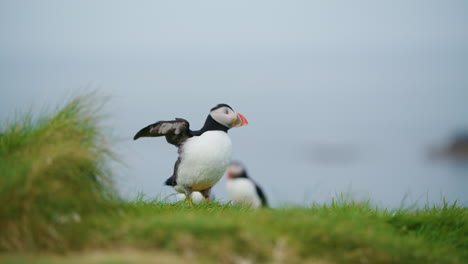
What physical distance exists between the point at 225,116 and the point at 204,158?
1.94 ft

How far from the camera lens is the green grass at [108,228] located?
12.5 feet

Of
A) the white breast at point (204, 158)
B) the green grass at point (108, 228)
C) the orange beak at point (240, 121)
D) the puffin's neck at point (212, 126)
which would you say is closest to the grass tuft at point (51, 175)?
the green grass at point (108, 228)

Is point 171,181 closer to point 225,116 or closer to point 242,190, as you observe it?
point 225,116

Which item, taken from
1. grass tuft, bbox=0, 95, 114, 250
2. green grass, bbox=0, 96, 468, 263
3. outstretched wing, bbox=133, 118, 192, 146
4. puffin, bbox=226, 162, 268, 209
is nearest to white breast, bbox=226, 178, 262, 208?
puffin, bbox=226, 162, 268, 209

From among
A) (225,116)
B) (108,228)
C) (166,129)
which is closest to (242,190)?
(225,116)

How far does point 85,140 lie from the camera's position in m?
4.88

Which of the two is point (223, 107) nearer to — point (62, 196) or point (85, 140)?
point (85, 140)

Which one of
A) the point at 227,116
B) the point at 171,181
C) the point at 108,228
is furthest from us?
the point at 171,181

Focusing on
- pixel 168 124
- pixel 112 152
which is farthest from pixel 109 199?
pixel 168 124

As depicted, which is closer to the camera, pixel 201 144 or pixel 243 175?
pixel 201 144

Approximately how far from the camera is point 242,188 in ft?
28.4

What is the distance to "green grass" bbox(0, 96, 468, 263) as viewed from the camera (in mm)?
3795

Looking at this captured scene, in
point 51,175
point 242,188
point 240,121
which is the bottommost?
point 242,188

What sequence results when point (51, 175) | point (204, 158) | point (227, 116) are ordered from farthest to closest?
1. point (227, 116)
2. point (204, 158)
3. point (51, 175)
